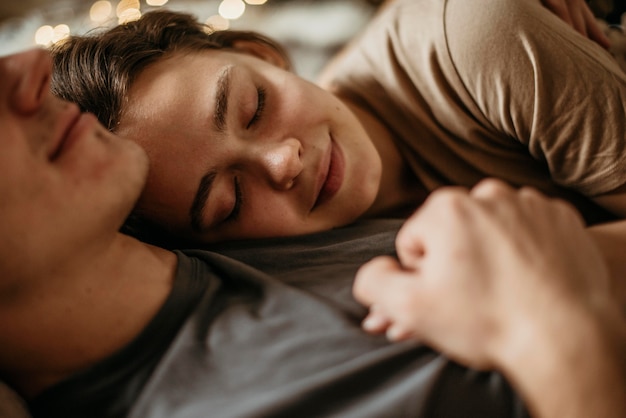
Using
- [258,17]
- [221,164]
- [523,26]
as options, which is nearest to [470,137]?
[523,26]

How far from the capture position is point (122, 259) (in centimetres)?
65

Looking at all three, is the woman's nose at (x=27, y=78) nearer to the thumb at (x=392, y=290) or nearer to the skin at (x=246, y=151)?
the skin at (x=246, y=151)

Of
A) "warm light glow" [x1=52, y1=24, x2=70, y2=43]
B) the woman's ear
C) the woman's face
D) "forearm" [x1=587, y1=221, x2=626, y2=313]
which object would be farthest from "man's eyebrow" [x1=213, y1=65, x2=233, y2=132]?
"warm light glow" [x1=52, y1=24, x2=70, y2=43]

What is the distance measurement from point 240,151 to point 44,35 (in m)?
1.17

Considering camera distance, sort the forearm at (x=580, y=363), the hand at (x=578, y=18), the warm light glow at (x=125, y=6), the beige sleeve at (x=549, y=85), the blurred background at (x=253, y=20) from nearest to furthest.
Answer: the forearm at (x=580, y=363) < the beige sleeve at (x=549, y=85) < the hand at (x=578, y=18) < the blurred background at (x=253, y=20) < the warm light glow at (x=125, y=6)

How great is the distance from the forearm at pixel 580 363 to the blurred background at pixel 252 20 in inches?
46.7

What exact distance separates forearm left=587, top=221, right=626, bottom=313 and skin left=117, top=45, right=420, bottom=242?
14.6 inches

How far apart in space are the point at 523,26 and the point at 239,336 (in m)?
0.60

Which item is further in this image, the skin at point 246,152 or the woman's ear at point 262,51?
the woman's ear at point 262,51

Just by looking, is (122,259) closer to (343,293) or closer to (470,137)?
(343,293)

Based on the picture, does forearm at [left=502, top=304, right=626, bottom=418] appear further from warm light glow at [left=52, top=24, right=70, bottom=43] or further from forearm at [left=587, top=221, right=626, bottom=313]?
warm light glow at [left=52, top=24, right=70, bottom=43]

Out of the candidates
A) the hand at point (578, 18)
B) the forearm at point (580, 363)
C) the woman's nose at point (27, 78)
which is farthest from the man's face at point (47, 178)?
the hand at point (578, 18)

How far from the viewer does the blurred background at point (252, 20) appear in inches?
58.9

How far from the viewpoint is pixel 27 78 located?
0.58 meters
